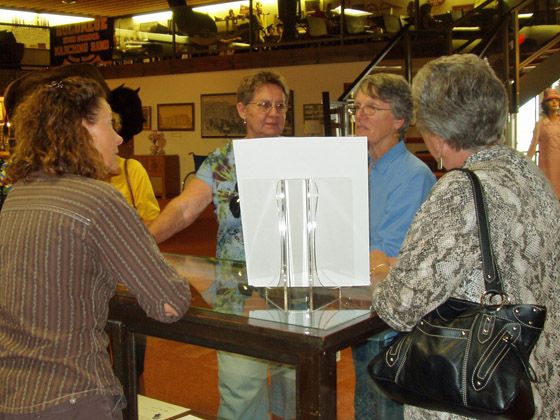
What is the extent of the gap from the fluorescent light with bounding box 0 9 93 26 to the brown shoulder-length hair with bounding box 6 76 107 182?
52.1ft

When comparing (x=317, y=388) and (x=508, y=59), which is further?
(x=508, y=59)

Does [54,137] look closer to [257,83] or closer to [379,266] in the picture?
[379,266]

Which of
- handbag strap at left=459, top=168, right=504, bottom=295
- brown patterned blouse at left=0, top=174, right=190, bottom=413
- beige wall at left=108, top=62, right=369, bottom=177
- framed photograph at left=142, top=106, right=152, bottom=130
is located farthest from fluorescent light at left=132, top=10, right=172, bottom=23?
handbag strap at left=459, top=168, right=504, bottom=295

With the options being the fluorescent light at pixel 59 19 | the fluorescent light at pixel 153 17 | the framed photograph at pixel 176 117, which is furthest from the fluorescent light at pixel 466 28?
the fluorescent light at pixel 59 19

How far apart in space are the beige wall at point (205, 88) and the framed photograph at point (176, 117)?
3.9 inches

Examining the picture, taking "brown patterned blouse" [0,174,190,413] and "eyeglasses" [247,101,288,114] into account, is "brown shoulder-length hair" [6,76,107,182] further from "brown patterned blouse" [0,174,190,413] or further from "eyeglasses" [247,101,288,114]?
"eyeglasses" [247,101,288,114]

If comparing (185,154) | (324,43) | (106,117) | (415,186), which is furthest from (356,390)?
(185,154)

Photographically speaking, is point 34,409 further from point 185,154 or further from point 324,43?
point 185,154

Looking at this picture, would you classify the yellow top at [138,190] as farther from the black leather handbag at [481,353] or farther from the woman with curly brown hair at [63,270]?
the black leather handbag at [481,353]

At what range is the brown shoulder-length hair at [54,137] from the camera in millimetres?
1589

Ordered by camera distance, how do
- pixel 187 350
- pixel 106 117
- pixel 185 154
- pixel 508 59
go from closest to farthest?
pixel 106 117
pixel 187 350
pixel 508 59
pixel 185 154

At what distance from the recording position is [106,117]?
1729 mm

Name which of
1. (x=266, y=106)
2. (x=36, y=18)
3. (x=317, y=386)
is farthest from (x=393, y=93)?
(x=36, y=18)

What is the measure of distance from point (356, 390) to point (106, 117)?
3.24ft
